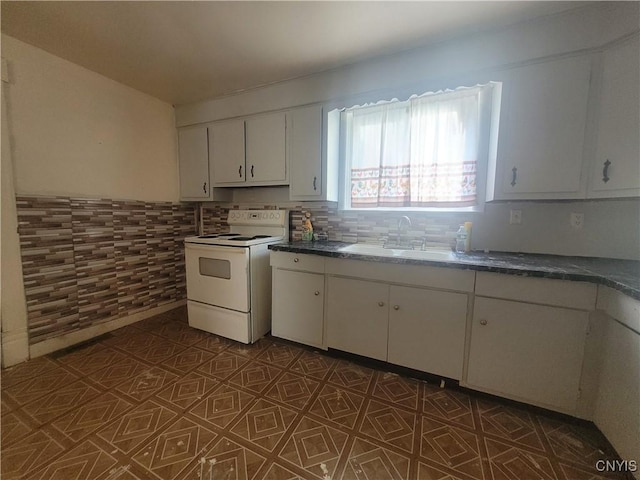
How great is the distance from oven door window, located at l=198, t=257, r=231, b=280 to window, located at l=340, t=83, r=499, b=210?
1291 millimetres

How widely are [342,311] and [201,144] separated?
7.95ft

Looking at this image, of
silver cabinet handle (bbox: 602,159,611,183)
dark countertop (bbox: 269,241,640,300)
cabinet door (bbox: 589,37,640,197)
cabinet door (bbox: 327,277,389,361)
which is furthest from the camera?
cabinet door (bbox: 327,277,389,361)

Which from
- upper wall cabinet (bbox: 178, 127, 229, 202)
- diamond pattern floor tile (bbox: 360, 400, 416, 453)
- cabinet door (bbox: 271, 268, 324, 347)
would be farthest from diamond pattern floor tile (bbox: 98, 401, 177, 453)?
upper wall cabinet (bbox: 178, 127, 229, 202)

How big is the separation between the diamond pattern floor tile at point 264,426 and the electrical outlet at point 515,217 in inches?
48.2

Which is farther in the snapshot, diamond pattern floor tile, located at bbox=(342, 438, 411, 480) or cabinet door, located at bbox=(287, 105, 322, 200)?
cabinet door, located at bbox=(287, 105, 322, 200)

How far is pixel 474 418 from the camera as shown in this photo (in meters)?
1.47

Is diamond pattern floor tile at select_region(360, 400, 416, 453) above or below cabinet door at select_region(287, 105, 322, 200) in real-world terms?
below

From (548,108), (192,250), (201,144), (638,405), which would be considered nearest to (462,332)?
(638,405)

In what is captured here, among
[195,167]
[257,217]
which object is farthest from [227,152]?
[257,217]

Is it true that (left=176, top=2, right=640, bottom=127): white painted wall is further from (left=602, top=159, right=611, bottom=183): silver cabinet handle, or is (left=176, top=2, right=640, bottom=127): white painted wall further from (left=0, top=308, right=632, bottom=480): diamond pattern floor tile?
(left=0, top=308, right=632, bottom=480): diamond pattern floor tile

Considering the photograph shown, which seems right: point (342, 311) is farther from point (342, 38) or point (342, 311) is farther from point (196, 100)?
point (196, 100)

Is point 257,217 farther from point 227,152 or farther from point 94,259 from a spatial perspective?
point 94,259

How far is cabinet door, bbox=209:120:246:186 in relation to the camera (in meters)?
2.67

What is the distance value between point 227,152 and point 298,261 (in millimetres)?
1534
